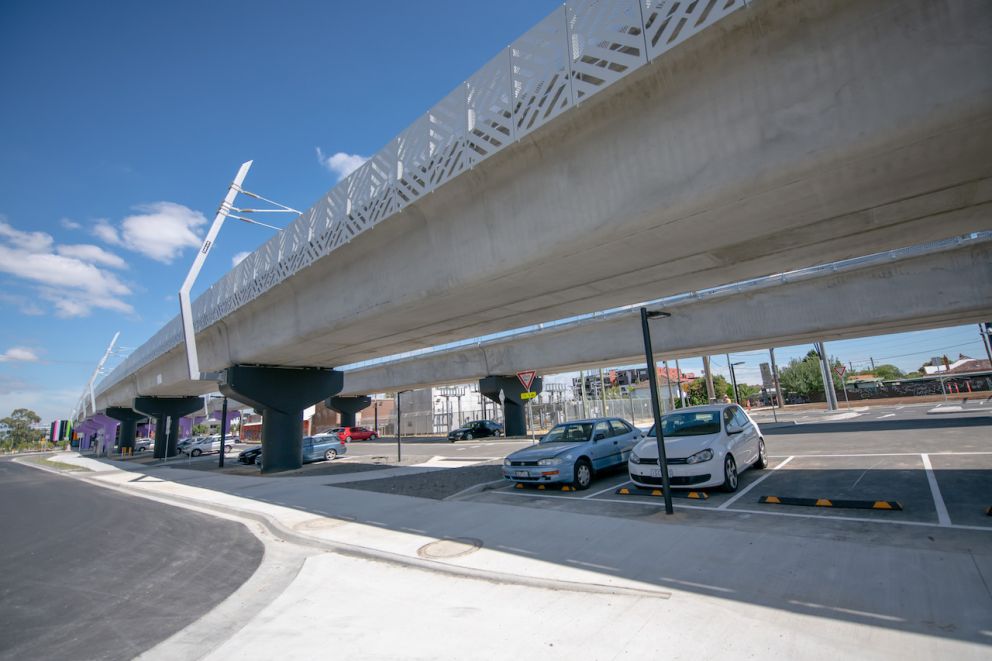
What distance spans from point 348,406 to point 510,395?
22.6m

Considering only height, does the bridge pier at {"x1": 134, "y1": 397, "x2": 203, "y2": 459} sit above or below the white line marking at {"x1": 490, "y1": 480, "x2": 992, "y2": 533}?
above

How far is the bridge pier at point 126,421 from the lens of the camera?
149ft

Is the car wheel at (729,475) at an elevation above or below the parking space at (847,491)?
Result: above

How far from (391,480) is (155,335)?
18.4m

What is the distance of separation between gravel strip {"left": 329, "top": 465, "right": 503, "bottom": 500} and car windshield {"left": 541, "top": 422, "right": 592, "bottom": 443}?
6.95 feet

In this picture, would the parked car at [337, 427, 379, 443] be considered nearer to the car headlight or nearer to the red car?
the red car

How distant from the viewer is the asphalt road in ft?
13.8

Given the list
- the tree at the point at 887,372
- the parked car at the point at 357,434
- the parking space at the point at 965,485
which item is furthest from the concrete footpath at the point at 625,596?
the tree at the point at 887,372

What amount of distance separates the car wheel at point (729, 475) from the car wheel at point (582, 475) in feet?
9.15

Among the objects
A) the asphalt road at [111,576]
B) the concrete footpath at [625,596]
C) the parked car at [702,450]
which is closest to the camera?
the concrete footpath at [625,596]

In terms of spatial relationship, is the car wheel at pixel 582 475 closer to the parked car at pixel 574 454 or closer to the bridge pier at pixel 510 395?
the parked car at pixel 574 454

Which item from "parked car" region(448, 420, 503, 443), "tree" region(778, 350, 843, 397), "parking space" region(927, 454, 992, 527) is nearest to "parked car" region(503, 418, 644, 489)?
"parking space" region(927, 454, 992, 527)

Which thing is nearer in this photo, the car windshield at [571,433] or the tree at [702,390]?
the car windshield at [571,433]

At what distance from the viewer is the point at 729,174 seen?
17.1 ft
